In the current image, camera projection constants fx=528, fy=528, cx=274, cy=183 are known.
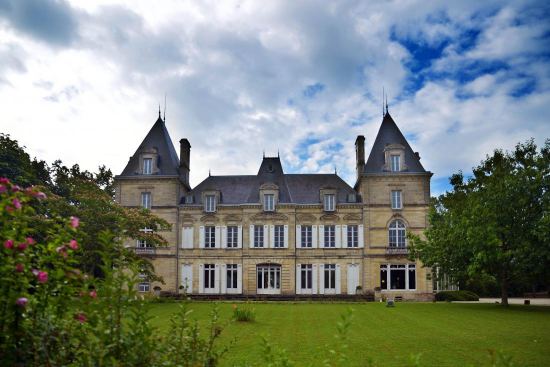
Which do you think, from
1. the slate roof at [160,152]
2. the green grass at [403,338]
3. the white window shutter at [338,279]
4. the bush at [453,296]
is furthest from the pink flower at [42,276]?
the bush at [453,296]

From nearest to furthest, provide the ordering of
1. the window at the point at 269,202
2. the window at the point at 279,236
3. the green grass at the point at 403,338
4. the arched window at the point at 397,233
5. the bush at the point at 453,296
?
the green grass at the point at 403,338, the bush at the point at 453,296, the arched window at the point at 397,233, the window at the point at 279,236, the window at the point at 269,202

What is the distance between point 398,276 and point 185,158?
740 inches

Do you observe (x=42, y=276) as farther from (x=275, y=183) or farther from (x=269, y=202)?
(x=275, y=183)

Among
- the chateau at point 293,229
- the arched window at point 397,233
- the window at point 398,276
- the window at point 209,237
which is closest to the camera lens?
the window at point 398,276

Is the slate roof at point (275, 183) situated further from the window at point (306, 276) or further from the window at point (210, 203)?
the window at point (306, 276)

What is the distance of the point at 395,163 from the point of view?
127 feet

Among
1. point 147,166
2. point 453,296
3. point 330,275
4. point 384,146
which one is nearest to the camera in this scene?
point 453,296

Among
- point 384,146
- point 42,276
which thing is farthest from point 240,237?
point 42,276

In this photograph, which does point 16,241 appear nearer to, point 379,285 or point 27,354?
point 27,354

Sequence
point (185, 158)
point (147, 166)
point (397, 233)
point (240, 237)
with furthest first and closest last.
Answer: point (185, 158) < point (147, 166) < point (240, 237) < point (397, 233)

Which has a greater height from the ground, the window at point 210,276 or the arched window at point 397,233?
the arched window at point 397,233

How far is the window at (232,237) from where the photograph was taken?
39312 millimetres

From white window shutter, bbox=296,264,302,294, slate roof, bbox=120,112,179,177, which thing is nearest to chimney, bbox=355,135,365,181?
white window shutter, bbox=296,264,302,294

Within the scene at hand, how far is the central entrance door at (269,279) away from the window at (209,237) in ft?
12.8
